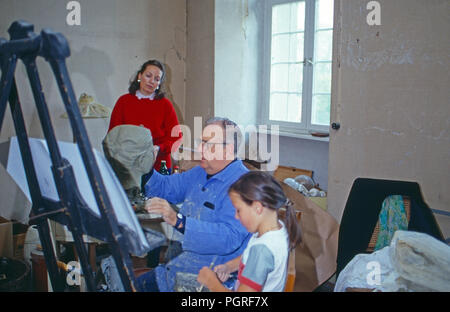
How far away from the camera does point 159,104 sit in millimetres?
3162

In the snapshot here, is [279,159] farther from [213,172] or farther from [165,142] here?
[213,172]

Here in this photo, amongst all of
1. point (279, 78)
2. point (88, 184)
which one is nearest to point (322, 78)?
point (279, 78)

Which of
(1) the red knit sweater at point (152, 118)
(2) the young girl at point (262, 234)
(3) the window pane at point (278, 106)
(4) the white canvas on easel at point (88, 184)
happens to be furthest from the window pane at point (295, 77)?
(4) the white canvas on easel at point (88, 184)

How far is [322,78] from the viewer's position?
360cm

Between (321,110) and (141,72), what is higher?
(141,72)

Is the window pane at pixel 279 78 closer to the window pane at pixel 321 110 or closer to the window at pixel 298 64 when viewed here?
the window at pixel 298 64

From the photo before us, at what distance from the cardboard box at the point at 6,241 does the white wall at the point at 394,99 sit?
2.18 metres

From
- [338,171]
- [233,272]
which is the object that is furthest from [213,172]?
[338,171]

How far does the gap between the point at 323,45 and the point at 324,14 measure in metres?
0.25

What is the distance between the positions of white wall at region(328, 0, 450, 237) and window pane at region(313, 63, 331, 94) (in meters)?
0.74

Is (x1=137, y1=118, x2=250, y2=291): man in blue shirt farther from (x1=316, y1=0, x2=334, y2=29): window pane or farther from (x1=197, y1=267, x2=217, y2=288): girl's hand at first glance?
(x1=316, y1=0, x2=334, y2=29): window pane

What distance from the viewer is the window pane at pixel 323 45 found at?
3.51 metres

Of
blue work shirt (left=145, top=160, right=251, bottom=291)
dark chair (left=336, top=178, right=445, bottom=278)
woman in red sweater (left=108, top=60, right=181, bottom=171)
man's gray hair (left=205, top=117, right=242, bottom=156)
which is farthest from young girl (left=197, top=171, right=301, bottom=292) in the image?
woman in red sweater (left=108, top=60, right=181, bottom=171)

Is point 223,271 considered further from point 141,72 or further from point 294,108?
point 294,108
